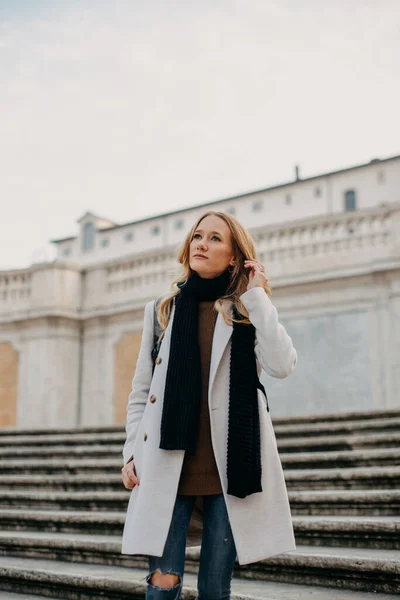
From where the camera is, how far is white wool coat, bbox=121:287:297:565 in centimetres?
227

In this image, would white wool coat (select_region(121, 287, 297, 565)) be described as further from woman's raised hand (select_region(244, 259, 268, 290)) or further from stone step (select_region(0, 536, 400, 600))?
stone step (select_region(0, 536, 400, 600))

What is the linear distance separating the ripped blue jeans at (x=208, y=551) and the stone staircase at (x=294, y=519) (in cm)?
118

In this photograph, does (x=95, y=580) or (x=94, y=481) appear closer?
(x=95, y=580)

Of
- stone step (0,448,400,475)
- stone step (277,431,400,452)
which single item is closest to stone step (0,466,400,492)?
stone step (0,448,400,475)

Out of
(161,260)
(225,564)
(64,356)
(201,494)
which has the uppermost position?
(161,260)

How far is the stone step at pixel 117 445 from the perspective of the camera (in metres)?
6.00

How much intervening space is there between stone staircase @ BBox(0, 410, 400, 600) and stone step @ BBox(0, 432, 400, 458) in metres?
0.01

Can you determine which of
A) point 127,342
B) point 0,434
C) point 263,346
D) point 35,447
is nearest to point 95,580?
point 263,346

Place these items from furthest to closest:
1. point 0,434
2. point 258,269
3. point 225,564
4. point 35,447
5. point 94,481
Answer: point 0,434
point 35,447
point 94,481
point 258,269
point 225,564

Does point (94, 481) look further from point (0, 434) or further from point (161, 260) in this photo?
point (161, 260)

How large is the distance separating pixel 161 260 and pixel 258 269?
10809 mm

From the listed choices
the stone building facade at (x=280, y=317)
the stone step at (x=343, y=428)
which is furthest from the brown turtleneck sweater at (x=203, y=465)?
the stone building facade at (x=280, y=317)

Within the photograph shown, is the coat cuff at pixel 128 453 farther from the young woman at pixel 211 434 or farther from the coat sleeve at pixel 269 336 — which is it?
the coat sleeve at pixel 269 336

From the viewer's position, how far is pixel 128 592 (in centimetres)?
369
